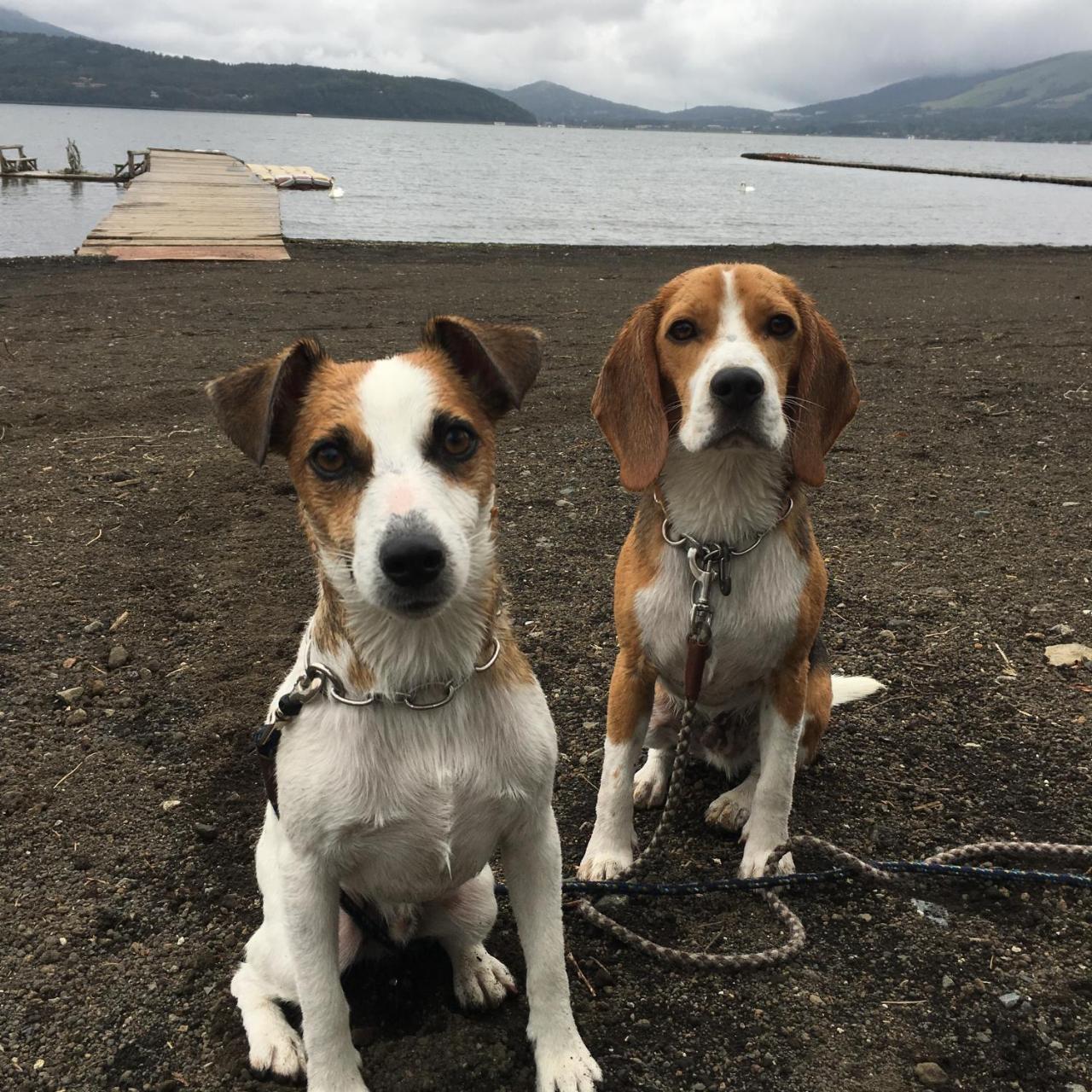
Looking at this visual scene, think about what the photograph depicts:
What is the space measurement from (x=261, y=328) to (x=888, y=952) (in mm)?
11755

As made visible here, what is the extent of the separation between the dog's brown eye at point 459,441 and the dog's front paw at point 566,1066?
177 centimetres

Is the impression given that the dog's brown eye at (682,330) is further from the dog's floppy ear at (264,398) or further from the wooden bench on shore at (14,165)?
the wooden bench on shore at (14,165)

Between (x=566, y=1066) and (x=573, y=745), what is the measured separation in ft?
6.10

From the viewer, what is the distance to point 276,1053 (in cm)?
279

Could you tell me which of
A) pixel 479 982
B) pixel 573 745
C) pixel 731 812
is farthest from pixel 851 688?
pixel 479 982

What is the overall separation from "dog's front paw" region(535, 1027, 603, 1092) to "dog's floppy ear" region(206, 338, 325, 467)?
195 centimetres

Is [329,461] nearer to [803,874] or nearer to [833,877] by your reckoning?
[803,874]

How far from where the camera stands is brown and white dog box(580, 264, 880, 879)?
3414 millimetres

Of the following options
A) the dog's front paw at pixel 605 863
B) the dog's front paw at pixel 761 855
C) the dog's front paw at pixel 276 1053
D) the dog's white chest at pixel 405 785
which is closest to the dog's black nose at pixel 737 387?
the dog's white chest at pixel 405 785

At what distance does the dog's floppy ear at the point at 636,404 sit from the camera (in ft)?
11.9

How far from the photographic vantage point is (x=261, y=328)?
1284 centimetres

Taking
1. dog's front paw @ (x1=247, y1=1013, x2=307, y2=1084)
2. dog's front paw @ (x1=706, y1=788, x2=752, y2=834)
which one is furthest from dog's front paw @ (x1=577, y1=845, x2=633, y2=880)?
dog's front paw @ (x1=247, y1=1013, x2=307, y2=1084)

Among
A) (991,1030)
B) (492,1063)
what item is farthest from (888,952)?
(492,1063)

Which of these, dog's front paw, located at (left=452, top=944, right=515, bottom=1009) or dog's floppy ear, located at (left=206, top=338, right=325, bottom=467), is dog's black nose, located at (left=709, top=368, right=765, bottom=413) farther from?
dog's front paw, located at (left=452, top=944, right=515, bottom=1009)
